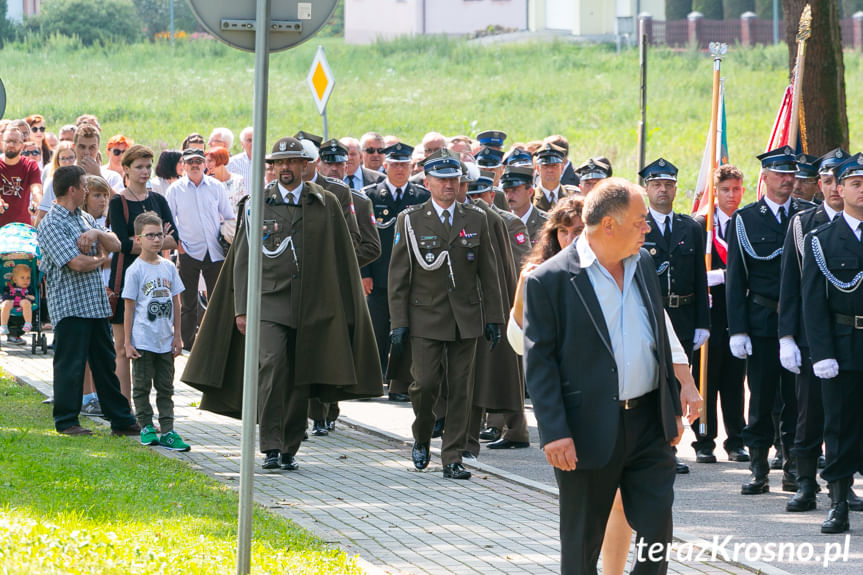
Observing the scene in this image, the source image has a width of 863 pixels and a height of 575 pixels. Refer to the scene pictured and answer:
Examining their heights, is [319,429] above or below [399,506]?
above

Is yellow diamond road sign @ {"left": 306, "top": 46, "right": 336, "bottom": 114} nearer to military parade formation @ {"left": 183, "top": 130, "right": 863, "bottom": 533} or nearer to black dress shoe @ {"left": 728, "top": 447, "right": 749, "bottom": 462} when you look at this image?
military parade formation @ {"left": 183, "top": 130, "right": 863, "bottom": 533}

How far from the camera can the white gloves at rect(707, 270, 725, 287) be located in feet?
38.1

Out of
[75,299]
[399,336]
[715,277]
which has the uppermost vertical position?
[715,277]

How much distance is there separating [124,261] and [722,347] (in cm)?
516

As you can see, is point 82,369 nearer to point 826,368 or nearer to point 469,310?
point 469,310

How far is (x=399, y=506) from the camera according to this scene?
9.05 metres

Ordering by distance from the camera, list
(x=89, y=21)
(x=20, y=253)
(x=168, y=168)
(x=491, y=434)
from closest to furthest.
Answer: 1. (x=491, y=434)
2. (x=20, y=253)
3. (x=168, y=168)
4. (x=89, y=21)

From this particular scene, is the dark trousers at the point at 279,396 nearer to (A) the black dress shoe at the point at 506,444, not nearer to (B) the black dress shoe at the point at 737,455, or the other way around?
(A) the black dress shoe at the point at 506,444

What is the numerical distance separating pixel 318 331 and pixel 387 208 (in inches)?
171

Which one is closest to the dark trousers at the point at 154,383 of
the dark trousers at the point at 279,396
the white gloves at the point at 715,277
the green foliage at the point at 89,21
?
the dark trousers at the point at 279,396

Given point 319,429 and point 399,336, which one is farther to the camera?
point 319,429

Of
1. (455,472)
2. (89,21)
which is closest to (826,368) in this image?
(455,472)

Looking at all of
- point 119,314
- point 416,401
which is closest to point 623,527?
point 416,401

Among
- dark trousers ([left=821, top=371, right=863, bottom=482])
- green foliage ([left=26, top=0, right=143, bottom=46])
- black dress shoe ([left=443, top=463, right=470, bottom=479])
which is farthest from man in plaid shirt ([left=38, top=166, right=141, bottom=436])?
green foliage ([left=26, top=0, right=143, bottom=46])
